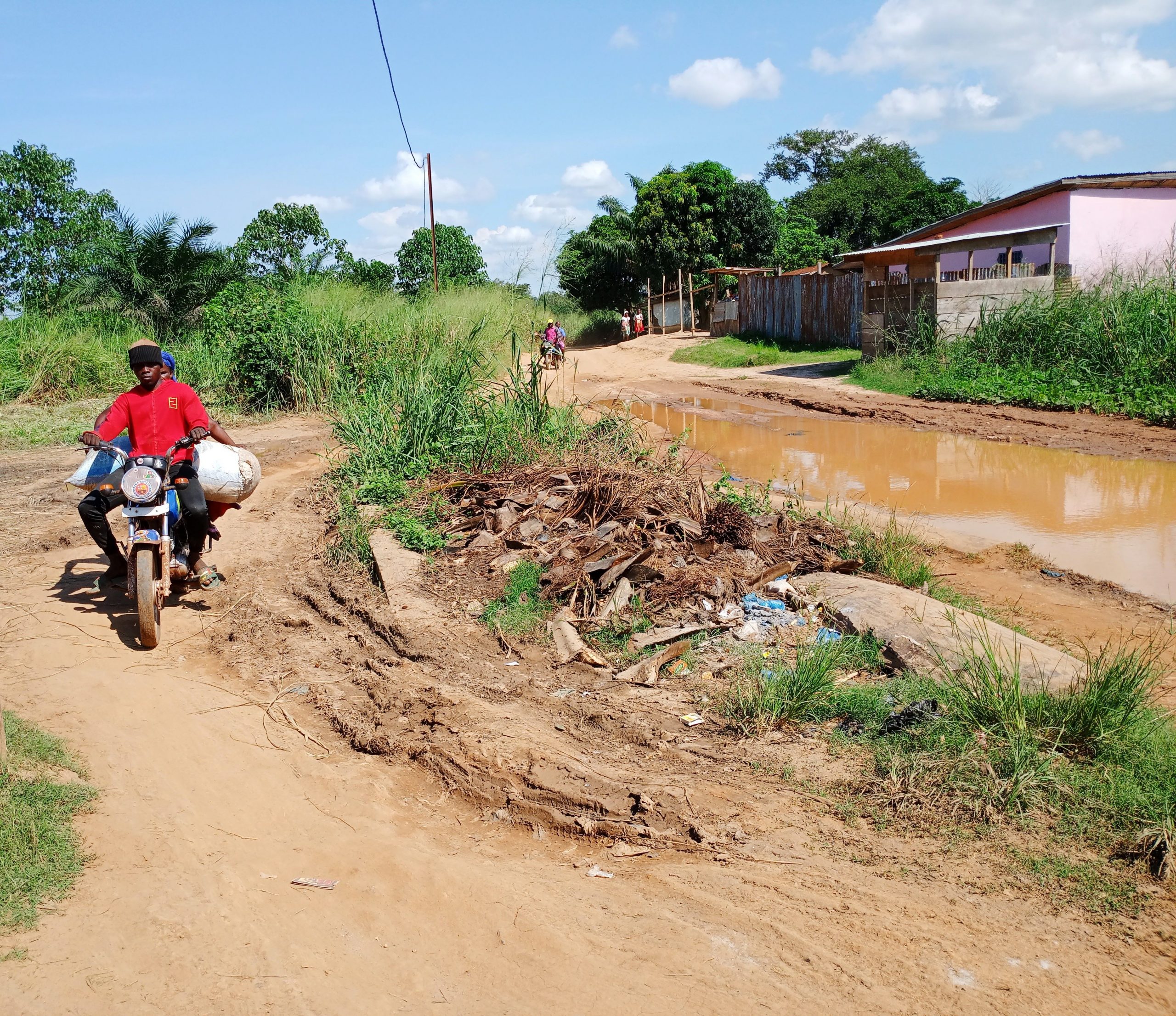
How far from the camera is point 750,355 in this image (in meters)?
25.4

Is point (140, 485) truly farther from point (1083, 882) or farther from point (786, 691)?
point (1083, 882)

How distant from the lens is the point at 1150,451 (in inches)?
461

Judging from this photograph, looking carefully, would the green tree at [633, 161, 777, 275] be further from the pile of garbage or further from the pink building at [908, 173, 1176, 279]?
the pile of garbage

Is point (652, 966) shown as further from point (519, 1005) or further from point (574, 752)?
point (574, 752)

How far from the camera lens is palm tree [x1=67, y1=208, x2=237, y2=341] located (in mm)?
18250

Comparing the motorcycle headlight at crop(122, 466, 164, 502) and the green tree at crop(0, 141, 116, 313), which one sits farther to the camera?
the green tree at crop(0, 141, 116, 313)

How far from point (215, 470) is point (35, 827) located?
296cm

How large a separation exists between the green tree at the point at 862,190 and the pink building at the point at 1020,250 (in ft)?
34.9

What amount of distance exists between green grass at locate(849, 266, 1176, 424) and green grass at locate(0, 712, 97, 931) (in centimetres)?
1403

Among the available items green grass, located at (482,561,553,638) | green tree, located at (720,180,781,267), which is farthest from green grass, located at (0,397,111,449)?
green tree, located at (720,180,781,267)

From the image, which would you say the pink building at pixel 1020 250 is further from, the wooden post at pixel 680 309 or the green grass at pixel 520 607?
the green grass at pixel 520 607

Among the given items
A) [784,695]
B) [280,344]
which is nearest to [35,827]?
[784,695]

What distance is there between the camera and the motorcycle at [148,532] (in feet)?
16.9

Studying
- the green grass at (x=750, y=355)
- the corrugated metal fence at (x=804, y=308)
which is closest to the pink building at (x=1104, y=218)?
the corrugated metal fence at (x=804, y=308)
